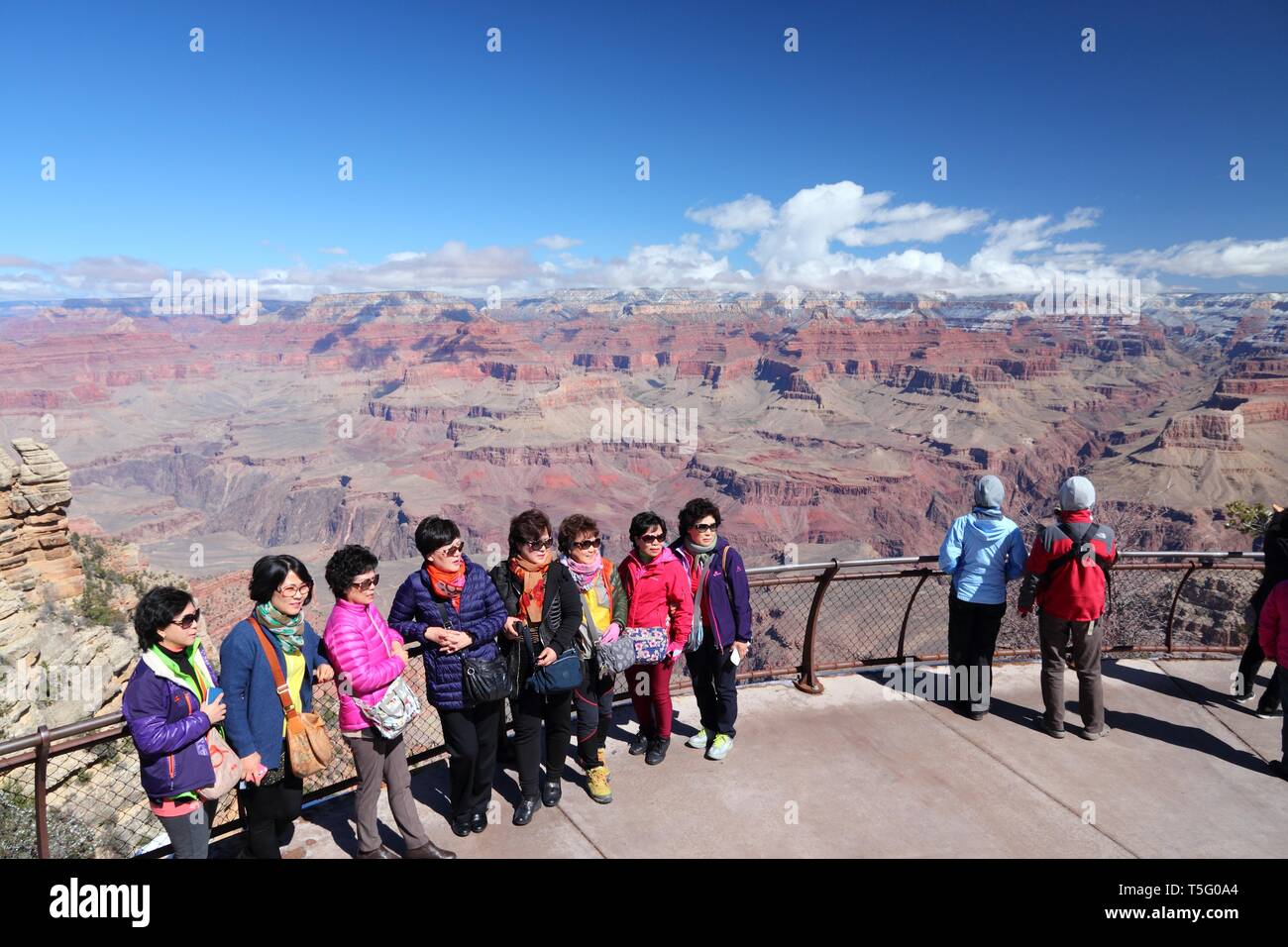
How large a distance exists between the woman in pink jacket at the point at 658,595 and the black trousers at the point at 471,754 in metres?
0.99

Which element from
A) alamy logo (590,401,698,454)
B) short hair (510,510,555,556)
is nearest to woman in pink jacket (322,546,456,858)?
short hair (510,510,555,556)

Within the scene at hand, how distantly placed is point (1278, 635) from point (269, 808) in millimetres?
6261

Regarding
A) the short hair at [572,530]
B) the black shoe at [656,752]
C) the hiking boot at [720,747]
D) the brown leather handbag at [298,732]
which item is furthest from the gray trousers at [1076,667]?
the brown leather handbag at [298,732]

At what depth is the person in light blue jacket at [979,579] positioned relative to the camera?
16.7 ft

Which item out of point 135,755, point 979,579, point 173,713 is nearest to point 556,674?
point 173,713

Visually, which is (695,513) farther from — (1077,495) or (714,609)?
(1077,495)

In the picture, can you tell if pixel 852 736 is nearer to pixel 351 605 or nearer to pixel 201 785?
pixel 351 605

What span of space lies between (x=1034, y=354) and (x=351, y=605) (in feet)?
708

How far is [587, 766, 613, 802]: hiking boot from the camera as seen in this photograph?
4.27m

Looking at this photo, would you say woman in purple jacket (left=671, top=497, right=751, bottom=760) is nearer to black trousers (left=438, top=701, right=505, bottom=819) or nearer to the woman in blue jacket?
black trousers (left=438, top=701, right=505, bottom=819)

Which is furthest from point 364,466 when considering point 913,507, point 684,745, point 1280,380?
point 1280,380
